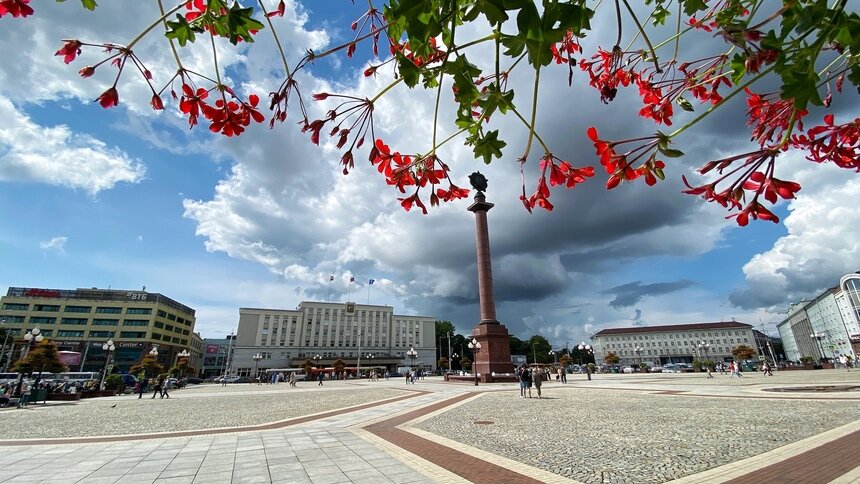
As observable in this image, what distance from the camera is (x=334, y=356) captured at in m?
76.4

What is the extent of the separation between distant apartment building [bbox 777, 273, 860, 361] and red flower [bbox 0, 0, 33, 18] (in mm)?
66617

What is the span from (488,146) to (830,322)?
117333 mm

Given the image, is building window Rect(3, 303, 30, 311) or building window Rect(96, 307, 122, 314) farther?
building window Rect(96, 307, 122, 314)

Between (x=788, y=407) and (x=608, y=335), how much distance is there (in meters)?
121

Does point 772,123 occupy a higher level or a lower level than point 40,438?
higher

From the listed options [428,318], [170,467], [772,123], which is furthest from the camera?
[428,318]

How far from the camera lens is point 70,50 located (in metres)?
1.60

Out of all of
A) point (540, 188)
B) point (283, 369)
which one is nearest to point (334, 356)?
point (283, 369)

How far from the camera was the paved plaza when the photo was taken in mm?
5801

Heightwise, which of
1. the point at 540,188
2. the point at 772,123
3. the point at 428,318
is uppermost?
the point at 428,318

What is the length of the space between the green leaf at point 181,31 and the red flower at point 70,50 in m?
0.45

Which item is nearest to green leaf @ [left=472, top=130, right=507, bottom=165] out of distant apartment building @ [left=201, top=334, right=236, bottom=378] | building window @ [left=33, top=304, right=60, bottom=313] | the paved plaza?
the paved plaza

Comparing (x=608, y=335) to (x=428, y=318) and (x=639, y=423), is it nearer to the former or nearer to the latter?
(x=428, y=318)

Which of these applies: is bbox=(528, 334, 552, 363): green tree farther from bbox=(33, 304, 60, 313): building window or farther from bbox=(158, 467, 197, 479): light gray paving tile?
bbox=(158, 467, 197, 479): light gray paving tile
